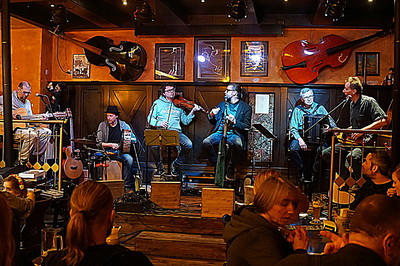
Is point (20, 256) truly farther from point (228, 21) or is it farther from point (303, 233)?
point (228, 21)

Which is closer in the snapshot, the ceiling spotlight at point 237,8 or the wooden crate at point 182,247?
the wooden crate at point 182,247

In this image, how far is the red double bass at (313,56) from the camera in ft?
28.1

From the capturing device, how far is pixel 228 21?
913cm

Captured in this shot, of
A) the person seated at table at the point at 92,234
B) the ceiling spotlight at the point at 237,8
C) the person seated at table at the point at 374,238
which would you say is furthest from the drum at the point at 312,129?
the person seated at table at the point at 92,234

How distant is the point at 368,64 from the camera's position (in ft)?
28.2

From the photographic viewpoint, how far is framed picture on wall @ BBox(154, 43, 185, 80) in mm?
9234

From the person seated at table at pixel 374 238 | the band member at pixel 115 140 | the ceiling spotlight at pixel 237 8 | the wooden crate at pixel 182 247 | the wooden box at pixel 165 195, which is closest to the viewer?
the person seated at table at pixel 374 238

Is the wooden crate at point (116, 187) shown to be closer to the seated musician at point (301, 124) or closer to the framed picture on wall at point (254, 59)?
the seated musician at point (301, 124)

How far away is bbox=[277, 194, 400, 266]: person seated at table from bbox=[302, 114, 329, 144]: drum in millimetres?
6086

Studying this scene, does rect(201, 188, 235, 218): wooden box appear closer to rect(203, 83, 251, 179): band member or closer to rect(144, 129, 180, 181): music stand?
rect(144, 129, 180, 181): music stand

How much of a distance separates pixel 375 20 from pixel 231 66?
3017 mm

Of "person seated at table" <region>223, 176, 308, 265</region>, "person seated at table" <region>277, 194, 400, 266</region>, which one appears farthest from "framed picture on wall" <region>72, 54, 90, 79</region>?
"person seated at table" <region>277, 194, 400, 266</region>

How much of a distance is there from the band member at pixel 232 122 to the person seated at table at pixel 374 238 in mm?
5868

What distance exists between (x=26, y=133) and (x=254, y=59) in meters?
4.80
